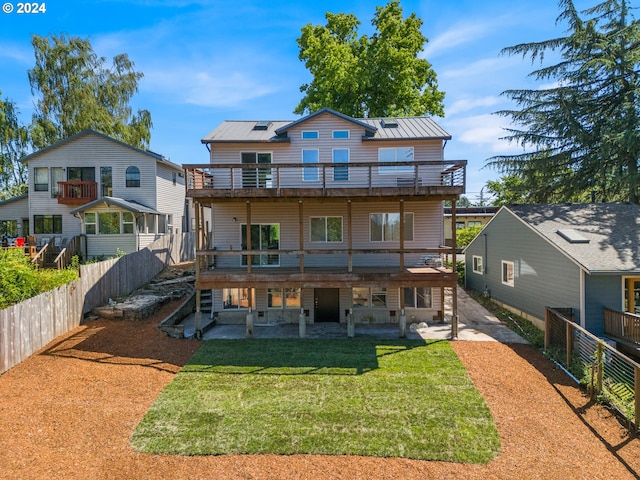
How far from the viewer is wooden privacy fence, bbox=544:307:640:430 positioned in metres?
6.98

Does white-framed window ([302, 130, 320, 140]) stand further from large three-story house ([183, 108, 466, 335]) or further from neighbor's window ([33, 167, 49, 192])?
neighbor's window ([33, 167, 49, 192])

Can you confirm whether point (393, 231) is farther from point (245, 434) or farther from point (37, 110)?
point (37, 110)

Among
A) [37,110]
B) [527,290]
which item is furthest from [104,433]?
[37,110]

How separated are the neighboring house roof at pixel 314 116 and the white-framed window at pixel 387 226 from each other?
315 centimetres

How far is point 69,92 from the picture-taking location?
26547mm

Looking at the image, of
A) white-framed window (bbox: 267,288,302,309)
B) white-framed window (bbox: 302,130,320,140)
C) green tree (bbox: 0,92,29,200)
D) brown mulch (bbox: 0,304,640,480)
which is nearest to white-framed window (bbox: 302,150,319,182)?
white-framed window (bbox: 302,130,320,140)

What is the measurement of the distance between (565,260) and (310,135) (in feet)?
33.8

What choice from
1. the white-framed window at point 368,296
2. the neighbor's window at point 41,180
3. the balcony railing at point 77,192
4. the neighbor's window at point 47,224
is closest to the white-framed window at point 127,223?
the balcony railing at point 77,192

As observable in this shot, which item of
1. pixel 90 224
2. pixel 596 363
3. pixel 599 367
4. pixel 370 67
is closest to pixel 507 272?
pixel 596 363

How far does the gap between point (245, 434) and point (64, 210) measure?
2024cm

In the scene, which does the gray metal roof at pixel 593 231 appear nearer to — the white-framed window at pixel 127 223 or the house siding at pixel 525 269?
the house siding at pixel 525 269

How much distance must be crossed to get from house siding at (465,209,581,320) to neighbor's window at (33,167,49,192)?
25533mm

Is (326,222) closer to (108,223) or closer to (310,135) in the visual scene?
(310,135)

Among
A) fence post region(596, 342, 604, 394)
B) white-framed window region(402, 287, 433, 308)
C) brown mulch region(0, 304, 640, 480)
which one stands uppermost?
white-framed window region(402, 287, 433, 308)
